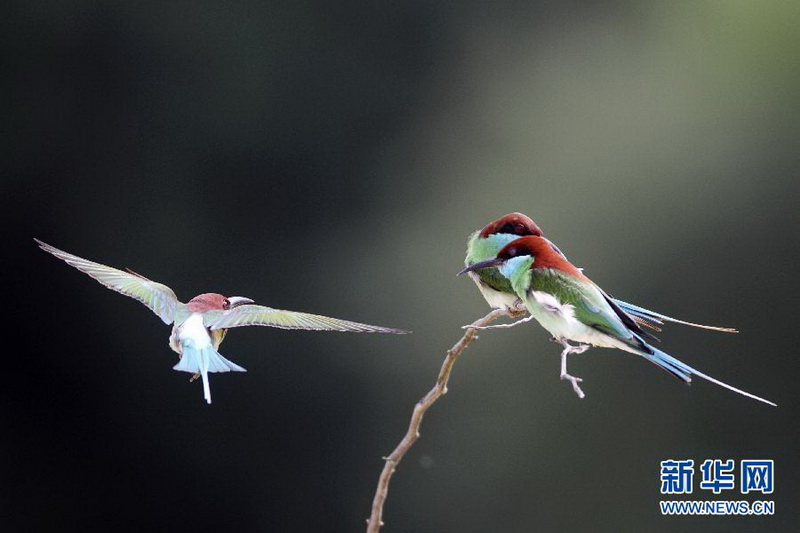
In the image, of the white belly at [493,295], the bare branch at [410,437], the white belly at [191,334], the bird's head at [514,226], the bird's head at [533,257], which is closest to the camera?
the bare branch at [410,437]

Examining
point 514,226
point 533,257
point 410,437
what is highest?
point 514,226

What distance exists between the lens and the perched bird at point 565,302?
3.76ft

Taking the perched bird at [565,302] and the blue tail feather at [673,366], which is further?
the perched bird at [565,302]

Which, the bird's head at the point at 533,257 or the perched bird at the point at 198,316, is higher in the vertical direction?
the bird's head at the point at 533,257

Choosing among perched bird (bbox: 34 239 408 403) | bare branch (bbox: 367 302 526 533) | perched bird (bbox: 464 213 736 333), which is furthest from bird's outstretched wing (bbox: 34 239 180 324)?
perched bird (bbox: 464 213 736 333)

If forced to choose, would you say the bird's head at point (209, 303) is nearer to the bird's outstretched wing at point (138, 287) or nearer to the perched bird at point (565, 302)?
the bird's outstretched wing at point (138, 287)

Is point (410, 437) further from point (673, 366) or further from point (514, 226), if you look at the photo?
point (514, 226)

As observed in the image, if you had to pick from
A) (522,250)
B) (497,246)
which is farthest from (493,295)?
(522,250)

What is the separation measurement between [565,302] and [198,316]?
345 mm

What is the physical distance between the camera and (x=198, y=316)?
117 cm

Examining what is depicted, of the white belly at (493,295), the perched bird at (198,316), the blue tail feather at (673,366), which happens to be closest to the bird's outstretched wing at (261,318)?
the perched bird at (198,316)

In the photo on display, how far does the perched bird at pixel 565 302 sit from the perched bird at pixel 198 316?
196 millimetres

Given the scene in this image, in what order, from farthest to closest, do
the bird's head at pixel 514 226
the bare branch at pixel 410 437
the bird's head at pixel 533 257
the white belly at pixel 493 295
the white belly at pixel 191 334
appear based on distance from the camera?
the white belly at pixel 493 295 → the bird's head at pixel 514 226 → the bird's head at pixel 533 257 → the white belly at pixel 191 334 → the bare branch at pixel 410 437

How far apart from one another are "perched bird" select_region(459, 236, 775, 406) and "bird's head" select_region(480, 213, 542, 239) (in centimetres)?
18
